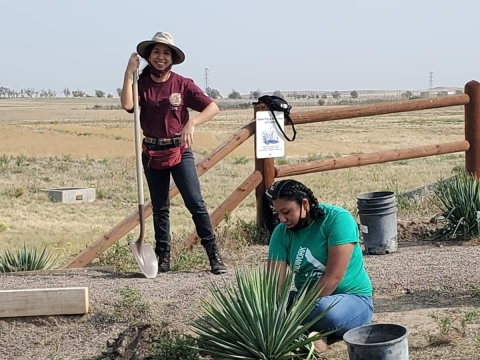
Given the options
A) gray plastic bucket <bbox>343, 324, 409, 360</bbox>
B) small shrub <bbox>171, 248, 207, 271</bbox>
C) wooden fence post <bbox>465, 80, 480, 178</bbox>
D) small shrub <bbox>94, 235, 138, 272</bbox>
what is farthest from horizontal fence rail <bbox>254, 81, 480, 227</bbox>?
gray plastic bucket <bbox>343, 324, 409, 360</bbox>

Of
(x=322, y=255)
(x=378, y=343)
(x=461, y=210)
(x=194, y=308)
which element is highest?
(x=322, y=255)

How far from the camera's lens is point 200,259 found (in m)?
7.62

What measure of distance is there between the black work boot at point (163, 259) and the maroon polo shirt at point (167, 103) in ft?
3.56

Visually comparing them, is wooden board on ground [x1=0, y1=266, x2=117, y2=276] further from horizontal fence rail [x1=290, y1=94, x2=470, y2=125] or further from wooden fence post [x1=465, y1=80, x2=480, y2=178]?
wooden fence post [x1=465, y1=80, x2=480, y2=178]

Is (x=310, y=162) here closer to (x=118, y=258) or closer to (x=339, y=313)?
(x=118, y=258)

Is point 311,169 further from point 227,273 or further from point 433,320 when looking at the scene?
point 433,320

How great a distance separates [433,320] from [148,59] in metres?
3.07

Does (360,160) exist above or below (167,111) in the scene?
below

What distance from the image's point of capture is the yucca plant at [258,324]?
13.5 ft

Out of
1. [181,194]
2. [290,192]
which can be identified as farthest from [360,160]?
[290,192]

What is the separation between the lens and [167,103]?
6.74 metres

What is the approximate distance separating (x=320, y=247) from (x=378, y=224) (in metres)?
3.22

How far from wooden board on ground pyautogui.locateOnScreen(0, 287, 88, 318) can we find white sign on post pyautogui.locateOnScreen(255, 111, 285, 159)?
288 centimetres

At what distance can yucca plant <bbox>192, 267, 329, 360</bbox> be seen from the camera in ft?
13.5
